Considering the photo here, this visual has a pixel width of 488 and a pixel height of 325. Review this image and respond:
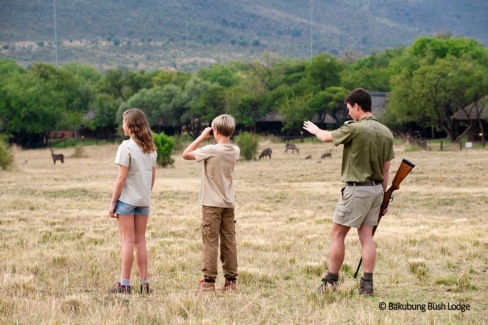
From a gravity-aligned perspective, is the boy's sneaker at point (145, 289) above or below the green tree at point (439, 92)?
below

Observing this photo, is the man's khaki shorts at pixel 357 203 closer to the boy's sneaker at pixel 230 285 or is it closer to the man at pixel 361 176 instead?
the man at pixel 361 176

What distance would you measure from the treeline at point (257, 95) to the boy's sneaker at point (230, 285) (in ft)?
170

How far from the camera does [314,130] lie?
718cm

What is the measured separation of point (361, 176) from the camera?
7258mm

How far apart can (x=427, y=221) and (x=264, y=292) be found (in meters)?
8.07

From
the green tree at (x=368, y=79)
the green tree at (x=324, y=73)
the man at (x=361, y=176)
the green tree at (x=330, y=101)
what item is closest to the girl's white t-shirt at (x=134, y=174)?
the man at (x=361, y=176)

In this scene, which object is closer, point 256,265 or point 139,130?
point 139,130

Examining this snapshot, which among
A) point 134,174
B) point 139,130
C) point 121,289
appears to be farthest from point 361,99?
point 121,289

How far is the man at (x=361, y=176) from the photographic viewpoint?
7.26m

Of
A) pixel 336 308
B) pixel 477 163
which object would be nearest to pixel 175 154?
pixel 477 163

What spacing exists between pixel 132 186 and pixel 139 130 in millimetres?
543

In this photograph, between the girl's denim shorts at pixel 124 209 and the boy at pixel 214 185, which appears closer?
the girl's denim shorts at pixel 124 209

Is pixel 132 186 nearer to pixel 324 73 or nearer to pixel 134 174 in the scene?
pixel 134 174

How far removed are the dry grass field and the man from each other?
34 cm
